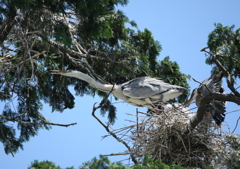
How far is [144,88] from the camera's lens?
6598mm

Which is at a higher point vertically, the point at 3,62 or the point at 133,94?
the point at 3,62

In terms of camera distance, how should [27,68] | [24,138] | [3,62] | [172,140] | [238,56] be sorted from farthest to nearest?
[24,138], [27,68], [3,62], [238,56], [172,140]

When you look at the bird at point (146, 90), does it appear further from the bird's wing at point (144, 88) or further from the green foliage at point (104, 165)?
the green foliage at point (104, 165)

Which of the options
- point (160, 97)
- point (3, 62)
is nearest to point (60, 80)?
point (3, 62)

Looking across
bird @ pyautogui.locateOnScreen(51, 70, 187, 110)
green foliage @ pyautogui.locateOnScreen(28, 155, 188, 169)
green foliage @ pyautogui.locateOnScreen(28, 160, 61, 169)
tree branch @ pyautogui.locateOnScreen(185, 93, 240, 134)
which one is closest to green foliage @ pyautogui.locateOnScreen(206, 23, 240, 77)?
bird @ pyautogui.locateOnScreen(51, 70, 187, 110)

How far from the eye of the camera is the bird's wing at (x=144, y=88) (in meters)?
6.59

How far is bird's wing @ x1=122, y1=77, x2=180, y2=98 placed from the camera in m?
6.59

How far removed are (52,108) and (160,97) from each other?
221cm

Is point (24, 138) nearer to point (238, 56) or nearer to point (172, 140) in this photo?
point (172, 140)

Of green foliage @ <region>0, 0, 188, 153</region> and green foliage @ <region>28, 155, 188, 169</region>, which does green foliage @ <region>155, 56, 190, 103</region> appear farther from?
green foliage @ <region>28, 155, 188, 169</region>

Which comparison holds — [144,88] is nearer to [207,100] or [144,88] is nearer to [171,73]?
[171,73]

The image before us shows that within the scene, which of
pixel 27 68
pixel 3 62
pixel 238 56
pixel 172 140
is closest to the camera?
pixel 172 140

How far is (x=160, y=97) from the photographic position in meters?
6.70

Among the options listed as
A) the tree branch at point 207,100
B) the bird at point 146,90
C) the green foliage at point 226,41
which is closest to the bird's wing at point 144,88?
the bird at point 146,90
